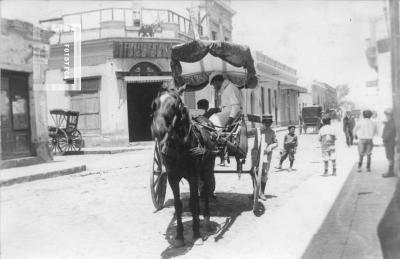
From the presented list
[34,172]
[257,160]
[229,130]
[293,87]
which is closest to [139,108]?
[34,172]

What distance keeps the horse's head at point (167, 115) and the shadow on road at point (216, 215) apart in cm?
121

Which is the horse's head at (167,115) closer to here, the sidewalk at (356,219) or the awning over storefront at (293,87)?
the sidewalk at (356,219)

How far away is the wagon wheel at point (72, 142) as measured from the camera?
13867 millimetres

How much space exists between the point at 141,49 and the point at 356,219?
13.5m

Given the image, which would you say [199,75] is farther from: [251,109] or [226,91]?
[251,109]

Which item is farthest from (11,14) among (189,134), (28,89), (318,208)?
(318,208)

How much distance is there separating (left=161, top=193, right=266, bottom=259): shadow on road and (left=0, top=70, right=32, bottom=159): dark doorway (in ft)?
19.1

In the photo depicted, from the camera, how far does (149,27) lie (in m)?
16.7

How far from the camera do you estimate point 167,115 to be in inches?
137

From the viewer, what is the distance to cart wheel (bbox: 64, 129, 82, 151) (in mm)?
13918

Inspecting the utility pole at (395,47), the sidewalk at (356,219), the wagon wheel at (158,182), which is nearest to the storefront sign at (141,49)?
the wagon wheel at (158,182)

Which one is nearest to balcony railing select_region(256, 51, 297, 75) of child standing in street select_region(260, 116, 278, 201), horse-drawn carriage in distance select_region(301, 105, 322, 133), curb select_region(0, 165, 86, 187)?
horse-drawn carriage in distance select_region(301, 105, 322, 133)

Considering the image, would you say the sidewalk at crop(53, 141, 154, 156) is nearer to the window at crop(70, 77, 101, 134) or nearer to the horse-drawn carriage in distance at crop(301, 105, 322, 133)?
the window at crop(70, 77, 101, 134)

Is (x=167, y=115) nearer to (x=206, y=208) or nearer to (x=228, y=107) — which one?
(x=206, y=208)
